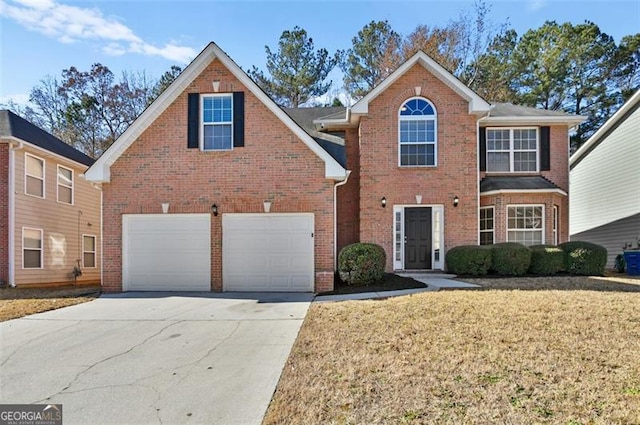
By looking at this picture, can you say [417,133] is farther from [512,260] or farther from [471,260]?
[512,260]

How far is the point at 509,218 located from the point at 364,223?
205 inches

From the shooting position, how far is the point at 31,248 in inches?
553

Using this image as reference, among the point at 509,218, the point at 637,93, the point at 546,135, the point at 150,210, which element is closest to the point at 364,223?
the point at 509,218

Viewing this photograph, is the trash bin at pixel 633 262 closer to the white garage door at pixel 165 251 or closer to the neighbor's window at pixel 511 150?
the neighbor's window at pixel 511 150

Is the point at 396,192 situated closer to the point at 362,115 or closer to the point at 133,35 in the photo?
the point at 362,115

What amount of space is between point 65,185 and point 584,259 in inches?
771

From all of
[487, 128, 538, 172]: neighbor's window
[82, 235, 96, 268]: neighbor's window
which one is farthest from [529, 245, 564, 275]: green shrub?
[82, 235, 96, 268]: neighbor's window

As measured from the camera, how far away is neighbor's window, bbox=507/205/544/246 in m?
13.6

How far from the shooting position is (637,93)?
564 inches

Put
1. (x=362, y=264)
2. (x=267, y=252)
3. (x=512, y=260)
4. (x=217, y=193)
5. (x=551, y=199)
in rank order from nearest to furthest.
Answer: (x=362, y=264)
(x=267, y=252)
(x=217, y=193)
(x=512, y=260)
(x=551, y=199)

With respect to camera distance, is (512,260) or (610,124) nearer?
(512,260)

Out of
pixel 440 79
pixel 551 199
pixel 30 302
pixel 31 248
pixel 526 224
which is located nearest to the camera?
pixel 30 302

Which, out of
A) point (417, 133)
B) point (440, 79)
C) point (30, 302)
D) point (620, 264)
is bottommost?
point (30, 302)

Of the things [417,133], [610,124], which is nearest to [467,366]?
[417,133]
